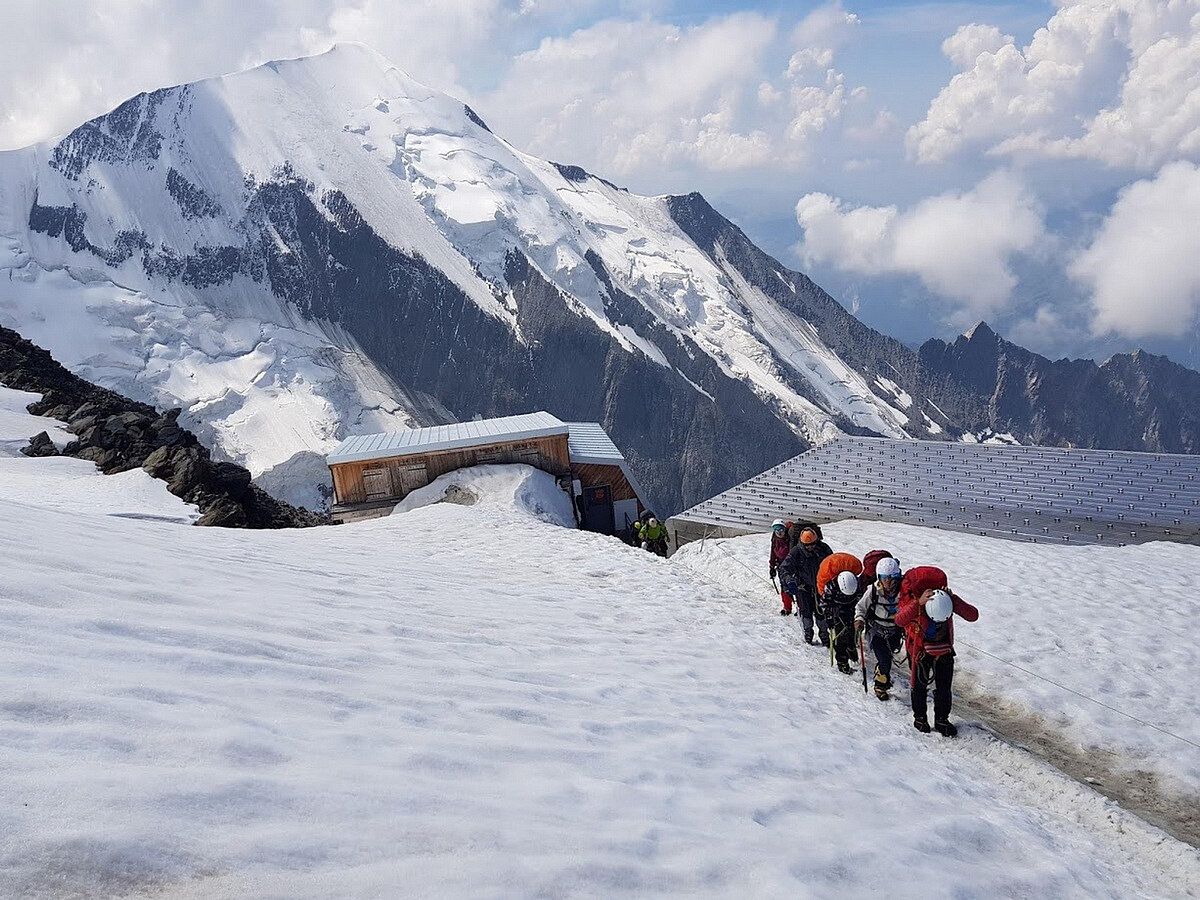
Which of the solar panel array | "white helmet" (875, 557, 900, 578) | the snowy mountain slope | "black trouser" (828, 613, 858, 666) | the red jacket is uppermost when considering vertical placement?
the snowy mountain slope

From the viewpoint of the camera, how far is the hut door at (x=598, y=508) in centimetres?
3350

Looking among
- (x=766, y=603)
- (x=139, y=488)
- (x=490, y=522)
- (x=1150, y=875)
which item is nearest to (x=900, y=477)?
(x=766, y=603)

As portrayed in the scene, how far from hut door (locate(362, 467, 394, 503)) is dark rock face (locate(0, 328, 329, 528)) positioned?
201cm

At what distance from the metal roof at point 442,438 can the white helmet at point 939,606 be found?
2260 centimetres

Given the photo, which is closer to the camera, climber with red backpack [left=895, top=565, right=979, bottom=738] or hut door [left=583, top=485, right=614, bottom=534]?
climber with red backpack [left=895, top=565, right=979, bottom=738]

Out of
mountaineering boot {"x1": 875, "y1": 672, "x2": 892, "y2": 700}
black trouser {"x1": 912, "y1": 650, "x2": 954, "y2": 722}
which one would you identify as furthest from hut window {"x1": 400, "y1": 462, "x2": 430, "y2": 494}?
black trouser {"x1": 912, "y1": 650, "x2": 954, "y2": 722}

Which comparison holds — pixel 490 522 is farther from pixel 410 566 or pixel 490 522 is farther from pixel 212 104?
pixel 212 104

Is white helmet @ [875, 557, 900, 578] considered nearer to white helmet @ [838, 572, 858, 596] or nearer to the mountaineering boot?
white helmet @ [838, 572, 858, 596]

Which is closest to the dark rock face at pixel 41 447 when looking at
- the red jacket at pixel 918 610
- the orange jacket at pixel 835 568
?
the orange jacket at pixel 835 568

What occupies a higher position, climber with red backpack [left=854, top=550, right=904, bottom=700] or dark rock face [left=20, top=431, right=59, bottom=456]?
Result: dark rock face [left=20, top=431, right=59, bottom=456]

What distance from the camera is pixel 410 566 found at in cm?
1312

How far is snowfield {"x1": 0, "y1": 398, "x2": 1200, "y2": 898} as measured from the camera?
3332 millimetres

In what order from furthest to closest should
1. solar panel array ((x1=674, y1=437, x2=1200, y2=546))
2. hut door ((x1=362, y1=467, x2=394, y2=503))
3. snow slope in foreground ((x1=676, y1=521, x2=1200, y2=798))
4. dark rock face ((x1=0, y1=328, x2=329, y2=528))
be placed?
1. hut door ((x1=362, y1=467, x2=394, y2=503))
2. dark rock face ((x1=0, y1=328, x2=329, y2=528))
3. solar panel array ((x1=674, y1=437, x2=1200, y2=546))
4. snow slope in foreground ((x1=676, y1=521, x2=1200, y2=798))

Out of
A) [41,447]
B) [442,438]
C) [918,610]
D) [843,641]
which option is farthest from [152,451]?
[918,610]
